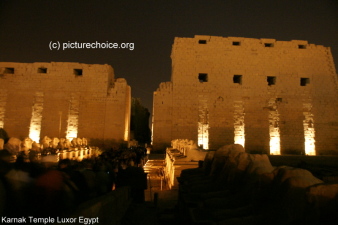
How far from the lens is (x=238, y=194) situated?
9.11 feet

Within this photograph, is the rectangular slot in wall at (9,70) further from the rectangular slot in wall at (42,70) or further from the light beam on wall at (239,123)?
the light beam on wall at (239,123)

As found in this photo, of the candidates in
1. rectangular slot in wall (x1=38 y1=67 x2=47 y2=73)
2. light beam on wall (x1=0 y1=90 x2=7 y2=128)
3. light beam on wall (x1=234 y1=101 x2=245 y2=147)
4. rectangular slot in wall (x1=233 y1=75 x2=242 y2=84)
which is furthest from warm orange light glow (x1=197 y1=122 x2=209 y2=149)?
light beam on wall (x1=0 y1=90 x2=7 y2=128)

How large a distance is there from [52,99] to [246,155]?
1591 centimetres

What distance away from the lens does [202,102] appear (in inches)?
631

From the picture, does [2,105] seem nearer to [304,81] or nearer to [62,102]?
[62,102]

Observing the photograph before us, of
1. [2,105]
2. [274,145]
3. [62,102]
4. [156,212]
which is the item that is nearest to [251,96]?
[274,145]

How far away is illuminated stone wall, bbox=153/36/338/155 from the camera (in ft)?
51.7

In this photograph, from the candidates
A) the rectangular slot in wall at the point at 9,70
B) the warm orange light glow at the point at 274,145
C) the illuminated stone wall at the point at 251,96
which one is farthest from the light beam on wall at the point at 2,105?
the warm orange light glow at the point at 274,145

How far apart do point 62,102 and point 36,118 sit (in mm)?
1963

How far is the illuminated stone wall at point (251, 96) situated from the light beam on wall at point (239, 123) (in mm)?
66

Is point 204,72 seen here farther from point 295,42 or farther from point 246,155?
point 246,155

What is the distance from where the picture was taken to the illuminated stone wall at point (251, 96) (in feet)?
51.7

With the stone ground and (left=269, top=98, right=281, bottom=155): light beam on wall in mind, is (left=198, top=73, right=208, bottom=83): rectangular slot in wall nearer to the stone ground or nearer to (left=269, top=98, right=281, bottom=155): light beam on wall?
(left=269, top=98, right=281, bottom=155): light beam on wall

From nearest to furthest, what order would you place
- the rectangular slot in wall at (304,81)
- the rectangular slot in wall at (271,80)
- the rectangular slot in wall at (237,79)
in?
the rectangular slot in wall at (237,79) → the rectangular slot in wall at (271,80) → the rectangular slot in wall at (304,81)
